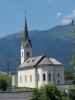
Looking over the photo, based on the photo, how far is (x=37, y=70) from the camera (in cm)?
10738

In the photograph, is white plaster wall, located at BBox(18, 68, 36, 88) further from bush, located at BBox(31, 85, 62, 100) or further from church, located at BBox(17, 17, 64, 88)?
bush, located at BBox(31, 85, 62, 100)

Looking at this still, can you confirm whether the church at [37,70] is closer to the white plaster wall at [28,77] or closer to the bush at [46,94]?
the white plaster wall at [28,77]

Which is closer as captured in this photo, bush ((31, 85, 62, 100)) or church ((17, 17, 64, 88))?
bush ((31, 85, 62, 100))

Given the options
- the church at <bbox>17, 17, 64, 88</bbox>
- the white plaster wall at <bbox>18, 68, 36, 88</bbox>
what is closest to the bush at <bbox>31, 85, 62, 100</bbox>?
the church at <bbox>17, 17, 64, 88</bbox>

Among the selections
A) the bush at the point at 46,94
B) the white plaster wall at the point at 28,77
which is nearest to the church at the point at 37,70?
the white plaster wall at the point at 28,77

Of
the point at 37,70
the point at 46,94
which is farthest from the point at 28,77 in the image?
the point at 46,94

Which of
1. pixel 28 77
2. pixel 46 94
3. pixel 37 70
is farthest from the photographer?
pixel 28 77

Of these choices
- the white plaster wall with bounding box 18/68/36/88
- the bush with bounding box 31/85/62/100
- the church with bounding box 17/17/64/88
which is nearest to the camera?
the bush with bounding box 31/85/62/100

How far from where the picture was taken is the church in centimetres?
10471

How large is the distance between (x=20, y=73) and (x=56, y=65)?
706 inches

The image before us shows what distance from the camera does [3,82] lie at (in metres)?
80.1

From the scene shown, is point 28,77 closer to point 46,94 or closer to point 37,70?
point 37,70

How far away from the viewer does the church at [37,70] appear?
344 feet

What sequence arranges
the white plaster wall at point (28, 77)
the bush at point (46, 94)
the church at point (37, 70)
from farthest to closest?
the white plaster wall at point (28, 77)
the church at point (37, 70)
the bush at point (46, 94)
